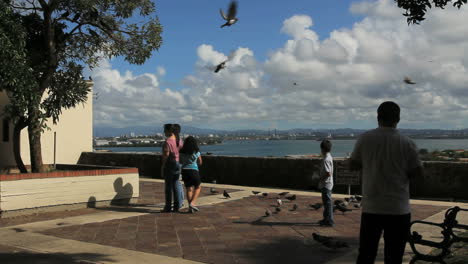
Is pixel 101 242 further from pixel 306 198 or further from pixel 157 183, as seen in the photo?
pixel 157 183

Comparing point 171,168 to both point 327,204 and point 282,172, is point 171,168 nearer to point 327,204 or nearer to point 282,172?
point 327,204

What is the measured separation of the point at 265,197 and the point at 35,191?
17.2 feet

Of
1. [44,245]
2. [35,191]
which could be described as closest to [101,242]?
[44,245]

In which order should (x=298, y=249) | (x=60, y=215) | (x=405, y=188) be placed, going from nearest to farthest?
(x=405, y=188)
(x=298, y=249)
(x=60, y=215)

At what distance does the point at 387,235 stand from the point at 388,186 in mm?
402

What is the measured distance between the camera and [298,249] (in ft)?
20.4

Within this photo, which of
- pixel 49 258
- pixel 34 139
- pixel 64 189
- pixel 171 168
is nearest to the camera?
pixel 49 258

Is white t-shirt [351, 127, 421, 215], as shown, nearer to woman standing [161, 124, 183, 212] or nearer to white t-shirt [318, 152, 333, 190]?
white t-shirt [318, 152, 333, 190]

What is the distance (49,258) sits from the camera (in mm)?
5703

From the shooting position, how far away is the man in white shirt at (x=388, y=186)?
3768 millimetres

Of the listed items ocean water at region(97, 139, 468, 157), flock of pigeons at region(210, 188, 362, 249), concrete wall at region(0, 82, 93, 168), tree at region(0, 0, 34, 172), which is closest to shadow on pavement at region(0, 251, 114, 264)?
flock of pigeons at region(210, 188, 362, 249)

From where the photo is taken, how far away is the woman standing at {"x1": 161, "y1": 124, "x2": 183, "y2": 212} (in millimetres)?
9172

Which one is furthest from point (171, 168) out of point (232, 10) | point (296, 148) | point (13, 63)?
point (296, 148)

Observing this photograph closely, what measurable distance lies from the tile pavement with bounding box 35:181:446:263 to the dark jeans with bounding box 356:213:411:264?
1860 mm
